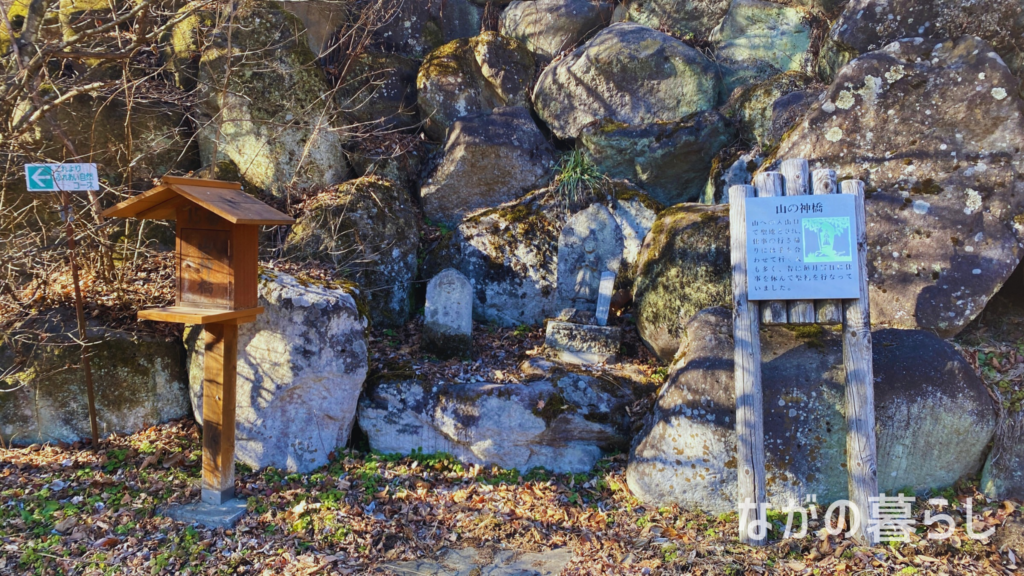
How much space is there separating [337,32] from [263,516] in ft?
27.0

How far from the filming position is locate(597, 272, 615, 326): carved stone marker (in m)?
7.16

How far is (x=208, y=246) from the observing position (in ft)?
14.9

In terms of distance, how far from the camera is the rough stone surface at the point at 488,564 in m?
4.27

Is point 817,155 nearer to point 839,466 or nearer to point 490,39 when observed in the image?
point 839,466

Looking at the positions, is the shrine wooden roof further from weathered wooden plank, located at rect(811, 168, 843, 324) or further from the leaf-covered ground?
weathered wooden plank, located at rect(811, 168, 843, 324)

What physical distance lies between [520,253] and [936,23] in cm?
535

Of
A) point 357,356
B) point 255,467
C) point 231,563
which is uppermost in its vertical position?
point 357,356

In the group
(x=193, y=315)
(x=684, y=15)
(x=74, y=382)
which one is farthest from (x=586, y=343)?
(x=684, y=15)

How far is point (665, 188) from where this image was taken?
8930mm

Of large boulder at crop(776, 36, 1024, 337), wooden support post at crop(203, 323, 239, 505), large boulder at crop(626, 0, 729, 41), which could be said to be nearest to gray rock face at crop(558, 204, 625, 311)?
large boulder at crop(776, 36, 1024, 337)

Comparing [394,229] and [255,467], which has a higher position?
[394,229]

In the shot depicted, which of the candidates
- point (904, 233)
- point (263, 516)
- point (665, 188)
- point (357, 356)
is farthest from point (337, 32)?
point (904, 233)

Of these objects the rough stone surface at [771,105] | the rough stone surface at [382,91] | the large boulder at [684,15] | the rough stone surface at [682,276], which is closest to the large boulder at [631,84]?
the rough stone surface at [771,105]

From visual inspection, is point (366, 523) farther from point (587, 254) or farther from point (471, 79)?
point (471, 79)
